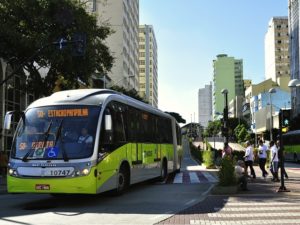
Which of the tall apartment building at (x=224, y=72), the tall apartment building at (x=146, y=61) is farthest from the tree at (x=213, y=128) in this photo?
the tall apartment building at (x=146, y=61)

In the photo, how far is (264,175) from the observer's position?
2469 cm

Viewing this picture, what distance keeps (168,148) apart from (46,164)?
11489 millimetres

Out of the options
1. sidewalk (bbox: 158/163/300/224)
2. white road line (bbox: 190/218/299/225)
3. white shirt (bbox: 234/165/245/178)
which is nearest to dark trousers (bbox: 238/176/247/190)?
white shirt (bbox: 234/165/245/178)

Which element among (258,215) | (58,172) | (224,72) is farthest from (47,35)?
(224,72)

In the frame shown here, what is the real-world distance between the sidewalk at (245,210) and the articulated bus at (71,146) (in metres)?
2.79

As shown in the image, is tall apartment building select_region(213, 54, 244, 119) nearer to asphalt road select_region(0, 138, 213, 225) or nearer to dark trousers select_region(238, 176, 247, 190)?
dark trousers select_region(238, 176, 247, 190)

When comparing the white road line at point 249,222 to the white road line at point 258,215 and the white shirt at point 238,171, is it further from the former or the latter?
the white shirt at point 238,171

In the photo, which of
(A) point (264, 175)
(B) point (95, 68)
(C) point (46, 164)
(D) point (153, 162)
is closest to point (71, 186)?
(C) point (46, 164)

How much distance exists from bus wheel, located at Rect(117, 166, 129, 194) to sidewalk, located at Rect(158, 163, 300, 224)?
2.70 m

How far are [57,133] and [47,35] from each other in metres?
14.7

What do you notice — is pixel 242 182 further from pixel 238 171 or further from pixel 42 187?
pixel 42 187

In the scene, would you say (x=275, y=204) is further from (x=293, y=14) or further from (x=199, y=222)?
(x=293, y=14)

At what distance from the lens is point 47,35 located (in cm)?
2792

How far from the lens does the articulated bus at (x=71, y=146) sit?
13.7 meters
